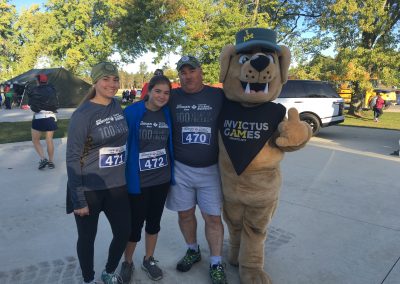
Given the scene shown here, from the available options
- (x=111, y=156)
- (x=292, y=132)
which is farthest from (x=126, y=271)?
(x=292, y=132)

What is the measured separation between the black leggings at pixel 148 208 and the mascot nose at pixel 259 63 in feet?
3.87

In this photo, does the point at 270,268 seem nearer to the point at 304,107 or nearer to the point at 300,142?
the point at 300,142

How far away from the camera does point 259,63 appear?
8.59 ft

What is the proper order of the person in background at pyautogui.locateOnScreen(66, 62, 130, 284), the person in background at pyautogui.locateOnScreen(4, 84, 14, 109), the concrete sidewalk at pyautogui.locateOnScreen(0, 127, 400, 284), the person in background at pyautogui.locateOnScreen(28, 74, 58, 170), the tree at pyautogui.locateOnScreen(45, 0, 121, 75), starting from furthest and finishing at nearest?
the tree at pyautogui.locateOnScreen(45, 0, 121, 75) → the person in background at pyautogui.locateOnScreen(4, 84, 14, 109) → the person in background at pyautogui.locateOnScreen(28, 74, 58, 170) → the concrete sidewalk at pyautogui.locateOnScreen(0, 127, 400, 284) → the person in background at pyautogui.locateOnScreen(66, 62, 130, 284)

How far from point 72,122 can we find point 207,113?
3.44 feet

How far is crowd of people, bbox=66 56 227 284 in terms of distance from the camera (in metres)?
2.46

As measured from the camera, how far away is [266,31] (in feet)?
→ 9.05

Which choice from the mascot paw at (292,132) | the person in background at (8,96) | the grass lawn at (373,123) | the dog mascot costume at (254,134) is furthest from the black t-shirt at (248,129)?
the person in background at (8,96)

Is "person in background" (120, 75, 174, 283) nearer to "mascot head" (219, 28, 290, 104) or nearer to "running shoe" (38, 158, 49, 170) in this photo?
"mascot head" (219, 28, 290, 104)

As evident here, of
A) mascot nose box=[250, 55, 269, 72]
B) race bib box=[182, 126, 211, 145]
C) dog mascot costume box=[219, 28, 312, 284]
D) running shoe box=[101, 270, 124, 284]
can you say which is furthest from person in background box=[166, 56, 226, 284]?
running shoe box=[101, 270, 124, 284]

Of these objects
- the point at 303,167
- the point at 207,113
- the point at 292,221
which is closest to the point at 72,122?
the point at 207,113

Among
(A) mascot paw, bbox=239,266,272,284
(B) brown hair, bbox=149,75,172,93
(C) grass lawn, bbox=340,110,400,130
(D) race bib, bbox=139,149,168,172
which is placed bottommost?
(A) mascot paw, bbox=239,266,272,284

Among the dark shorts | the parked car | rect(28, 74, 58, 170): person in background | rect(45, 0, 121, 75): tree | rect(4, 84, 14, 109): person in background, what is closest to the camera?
rect(28, 74, 58, 170): person in background

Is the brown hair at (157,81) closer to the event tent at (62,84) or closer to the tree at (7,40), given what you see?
the event tent at (62,84)
